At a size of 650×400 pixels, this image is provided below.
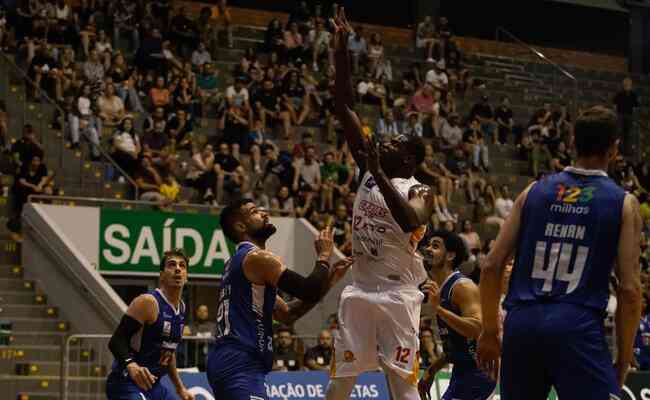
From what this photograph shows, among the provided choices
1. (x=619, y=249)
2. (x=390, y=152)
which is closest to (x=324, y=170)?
(x=390, y=152)

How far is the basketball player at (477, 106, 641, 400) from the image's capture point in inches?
239

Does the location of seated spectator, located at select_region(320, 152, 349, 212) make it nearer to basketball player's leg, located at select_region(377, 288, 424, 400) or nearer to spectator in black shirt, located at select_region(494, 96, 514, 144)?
spectator in black shirt, located at select_region(494, 96, 514, 144)

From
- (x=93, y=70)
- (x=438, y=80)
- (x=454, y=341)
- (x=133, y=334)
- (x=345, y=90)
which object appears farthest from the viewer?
(x=438, y=80)

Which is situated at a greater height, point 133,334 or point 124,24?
point 124,24

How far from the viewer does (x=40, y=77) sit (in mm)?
23422

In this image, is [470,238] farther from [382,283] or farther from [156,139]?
[382,283]

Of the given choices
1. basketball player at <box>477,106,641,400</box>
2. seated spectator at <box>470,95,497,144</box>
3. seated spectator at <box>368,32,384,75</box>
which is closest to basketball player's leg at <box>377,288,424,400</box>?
basketball player at <box>477,106,641,400</box>

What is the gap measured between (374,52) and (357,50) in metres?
0.42

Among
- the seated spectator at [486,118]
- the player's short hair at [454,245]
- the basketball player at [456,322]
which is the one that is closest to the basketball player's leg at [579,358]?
the basketball player at [456,322]

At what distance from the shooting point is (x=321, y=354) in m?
17.9

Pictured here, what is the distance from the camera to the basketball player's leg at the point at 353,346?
898 cm

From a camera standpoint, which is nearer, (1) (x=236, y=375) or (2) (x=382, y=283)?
(1) (x=236, y=375)


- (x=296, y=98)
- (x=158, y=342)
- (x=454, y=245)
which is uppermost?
(x=296, y=98)

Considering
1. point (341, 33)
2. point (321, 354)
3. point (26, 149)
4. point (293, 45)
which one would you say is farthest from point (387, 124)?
point (341, 33)
